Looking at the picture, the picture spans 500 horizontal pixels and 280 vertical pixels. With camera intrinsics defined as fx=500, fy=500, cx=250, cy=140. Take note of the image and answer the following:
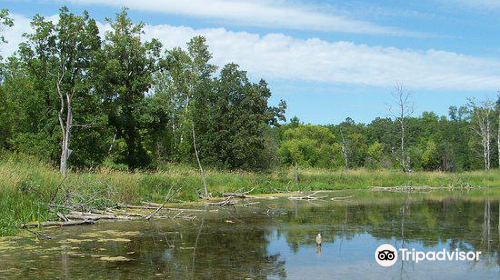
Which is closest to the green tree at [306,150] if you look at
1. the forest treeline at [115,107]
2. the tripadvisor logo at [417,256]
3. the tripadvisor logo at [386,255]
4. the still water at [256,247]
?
the forest treeline at [115,107]

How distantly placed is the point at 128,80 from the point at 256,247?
24866 mm

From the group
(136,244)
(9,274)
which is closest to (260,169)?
(136,244)

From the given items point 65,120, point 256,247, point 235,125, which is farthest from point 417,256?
point 65,120

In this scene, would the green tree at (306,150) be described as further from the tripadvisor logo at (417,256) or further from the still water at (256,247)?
the tripadvisor logo at (417,256)

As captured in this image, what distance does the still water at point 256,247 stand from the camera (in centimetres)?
893

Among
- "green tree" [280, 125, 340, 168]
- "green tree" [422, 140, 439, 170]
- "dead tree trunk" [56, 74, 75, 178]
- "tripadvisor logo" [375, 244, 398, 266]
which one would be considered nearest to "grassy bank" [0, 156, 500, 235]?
"dead tree trunk" [56, 74, 75, 178]

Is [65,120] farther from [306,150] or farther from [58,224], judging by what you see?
[306,150]

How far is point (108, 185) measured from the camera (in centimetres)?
1773

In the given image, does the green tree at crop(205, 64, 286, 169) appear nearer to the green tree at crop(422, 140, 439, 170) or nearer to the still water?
the still water

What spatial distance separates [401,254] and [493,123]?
6020 cm

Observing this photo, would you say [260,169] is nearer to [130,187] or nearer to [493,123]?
[130,187]

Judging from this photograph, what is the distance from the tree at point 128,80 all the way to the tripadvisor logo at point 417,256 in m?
24.6

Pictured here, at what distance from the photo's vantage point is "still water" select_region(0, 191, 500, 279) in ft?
29.3

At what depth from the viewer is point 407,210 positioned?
20.1 metres
